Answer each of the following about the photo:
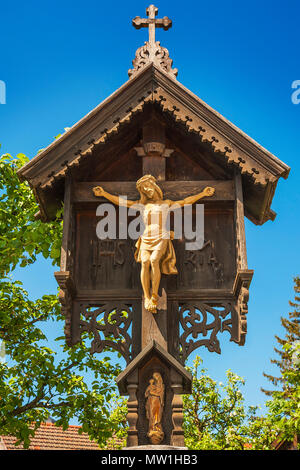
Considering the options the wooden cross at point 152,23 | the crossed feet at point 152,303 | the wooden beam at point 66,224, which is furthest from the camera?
the wooden cross at point 152,23

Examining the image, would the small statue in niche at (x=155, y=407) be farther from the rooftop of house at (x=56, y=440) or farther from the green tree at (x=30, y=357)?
the rooftop of house at (x=56, y=440)

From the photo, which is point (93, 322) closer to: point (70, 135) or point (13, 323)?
point (70, 135)

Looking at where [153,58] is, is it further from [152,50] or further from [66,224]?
[66,224]

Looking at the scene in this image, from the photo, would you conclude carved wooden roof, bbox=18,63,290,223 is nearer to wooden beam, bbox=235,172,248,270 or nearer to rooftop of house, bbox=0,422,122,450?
wooden beam, bbox=235,172,248,270

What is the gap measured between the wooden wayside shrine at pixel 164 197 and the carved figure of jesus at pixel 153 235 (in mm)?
127

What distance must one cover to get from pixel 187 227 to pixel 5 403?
6059mm

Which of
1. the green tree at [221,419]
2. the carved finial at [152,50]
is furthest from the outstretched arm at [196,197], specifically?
the green tree at [221,419]

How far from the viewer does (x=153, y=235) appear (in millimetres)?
7195

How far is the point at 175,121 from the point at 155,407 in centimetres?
334

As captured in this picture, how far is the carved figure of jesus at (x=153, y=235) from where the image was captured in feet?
23.1


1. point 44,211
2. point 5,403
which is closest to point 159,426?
point 44,211

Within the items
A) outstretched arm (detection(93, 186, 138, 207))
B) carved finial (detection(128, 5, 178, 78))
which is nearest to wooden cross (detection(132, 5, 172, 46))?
carved finial (detection(128, 5, 178, 78))

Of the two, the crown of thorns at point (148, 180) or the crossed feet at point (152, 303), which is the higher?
the crown of thorns at point (148, 180)

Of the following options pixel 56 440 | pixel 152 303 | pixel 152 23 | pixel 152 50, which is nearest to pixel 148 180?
pixel 152 303
